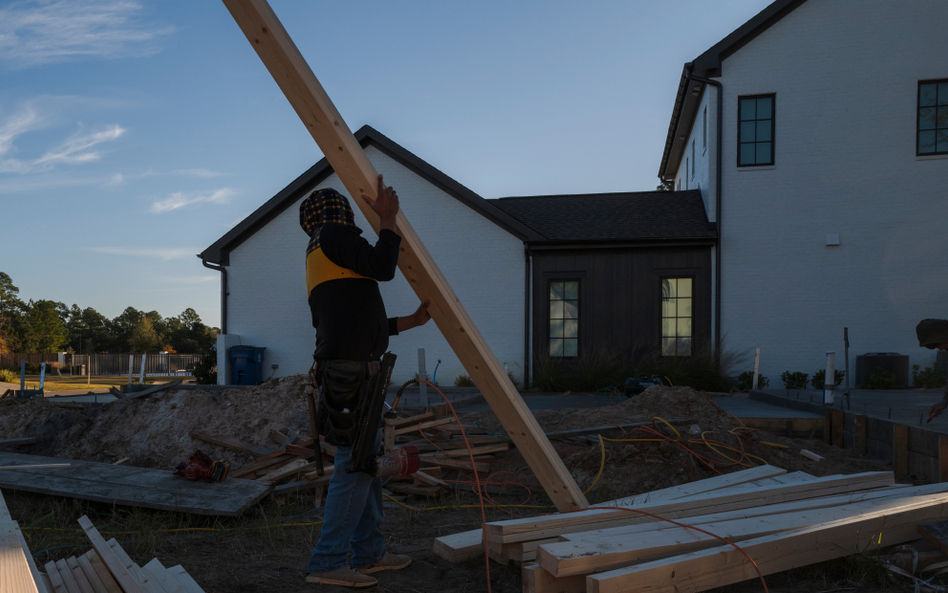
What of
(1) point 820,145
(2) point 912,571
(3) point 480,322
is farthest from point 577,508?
(1) point 820,145

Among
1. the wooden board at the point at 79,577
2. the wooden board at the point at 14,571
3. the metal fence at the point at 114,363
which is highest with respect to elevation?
the wooden board at the point at 14,571

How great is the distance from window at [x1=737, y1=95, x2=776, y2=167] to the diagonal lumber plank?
12.6 meters

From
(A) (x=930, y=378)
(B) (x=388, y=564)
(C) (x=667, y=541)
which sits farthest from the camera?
(A) (x=930, y=378)

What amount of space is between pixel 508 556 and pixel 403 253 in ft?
5.23

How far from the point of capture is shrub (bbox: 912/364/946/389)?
12625mm

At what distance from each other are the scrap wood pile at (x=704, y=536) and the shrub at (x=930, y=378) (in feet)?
35.3

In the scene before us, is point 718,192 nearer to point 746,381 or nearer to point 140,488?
point 746,381

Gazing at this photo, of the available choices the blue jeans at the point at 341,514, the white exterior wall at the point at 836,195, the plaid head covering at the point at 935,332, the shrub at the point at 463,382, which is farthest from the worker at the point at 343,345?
the white exterior wall at the point at 836,195

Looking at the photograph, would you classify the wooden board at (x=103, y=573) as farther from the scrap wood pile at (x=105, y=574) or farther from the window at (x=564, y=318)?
the window at (x=564, y=318)

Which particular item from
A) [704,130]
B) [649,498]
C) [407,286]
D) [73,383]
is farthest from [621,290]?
[73,383]

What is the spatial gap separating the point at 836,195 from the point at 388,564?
13.9 m

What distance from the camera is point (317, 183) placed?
15.7m

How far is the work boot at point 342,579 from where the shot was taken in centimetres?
301

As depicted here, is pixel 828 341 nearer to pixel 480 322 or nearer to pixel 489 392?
pixel 480 322
